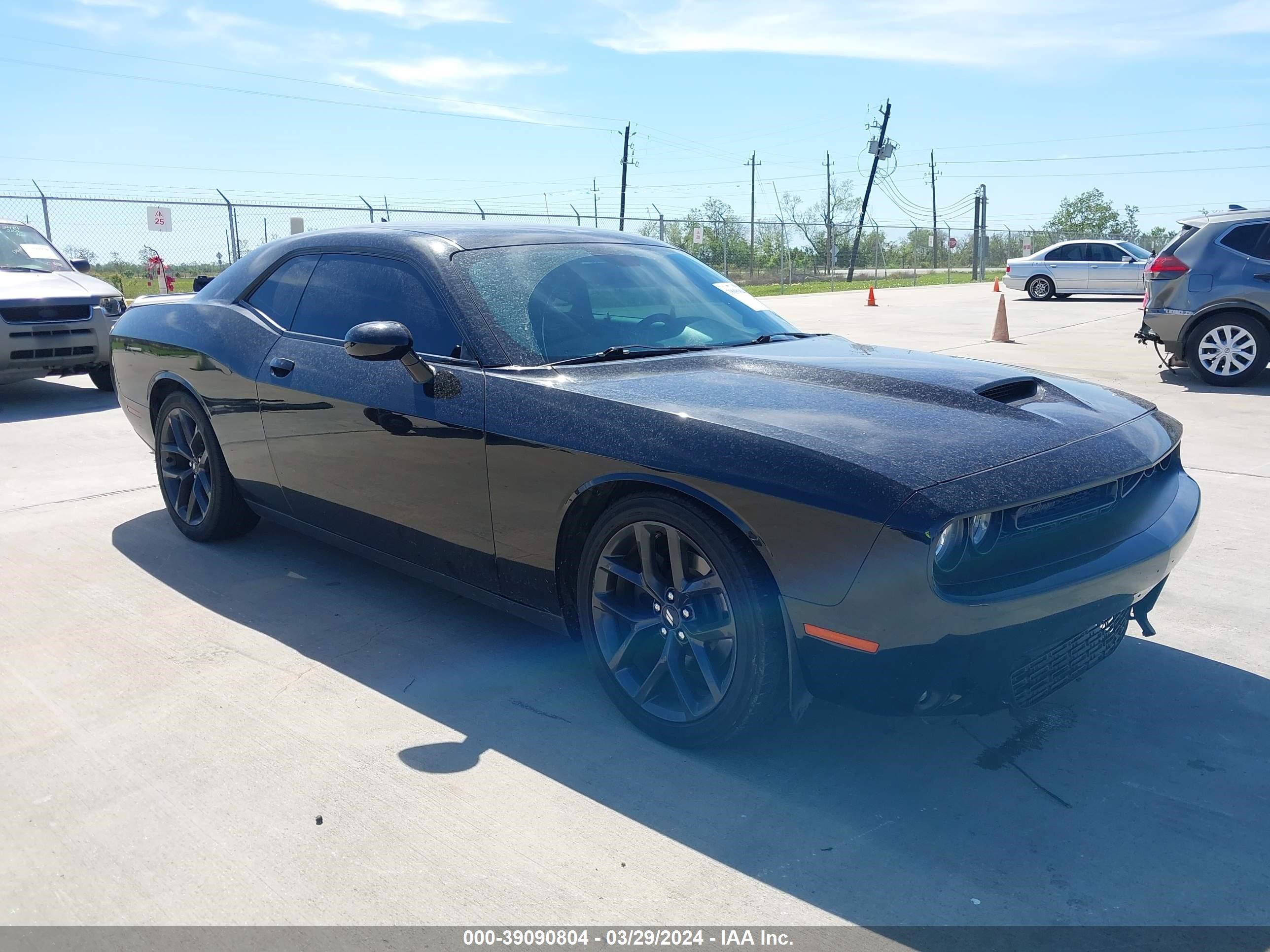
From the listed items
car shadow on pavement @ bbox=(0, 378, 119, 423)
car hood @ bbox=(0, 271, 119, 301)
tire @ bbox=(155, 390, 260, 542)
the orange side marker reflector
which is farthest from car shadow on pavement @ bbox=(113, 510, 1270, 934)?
car hood @ bbox=(0, 271, 119, 301)

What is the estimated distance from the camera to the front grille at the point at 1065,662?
2.75 m

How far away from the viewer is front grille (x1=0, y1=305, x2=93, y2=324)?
9062 mm

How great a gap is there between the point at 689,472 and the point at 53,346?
8420 millimetres

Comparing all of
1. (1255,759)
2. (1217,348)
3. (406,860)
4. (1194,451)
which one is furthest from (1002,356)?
(406,860)

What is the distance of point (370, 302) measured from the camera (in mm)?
4043

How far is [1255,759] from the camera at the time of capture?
3.04m

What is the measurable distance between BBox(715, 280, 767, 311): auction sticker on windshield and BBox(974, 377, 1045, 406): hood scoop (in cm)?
131

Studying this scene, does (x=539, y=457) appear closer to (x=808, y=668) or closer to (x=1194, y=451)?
(x=808, y=668)

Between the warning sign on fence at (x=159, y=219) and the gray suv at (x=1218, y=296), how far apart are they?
51.9 ft

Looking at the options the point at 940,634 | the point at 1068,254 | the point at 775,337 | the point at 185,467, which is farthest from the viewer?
the point at 1068,254

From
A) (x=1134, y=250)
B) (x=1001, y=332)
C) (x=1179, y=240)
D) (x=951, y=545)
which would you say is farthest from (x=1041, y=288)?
(x=951, y=545)

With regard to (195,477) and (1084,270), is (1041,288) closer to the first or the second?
(1084,270)

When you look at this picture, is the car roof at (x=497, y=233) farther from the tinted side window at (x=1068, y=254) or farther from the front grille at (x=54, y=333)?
the tinted side window at (x=1068, y=254)

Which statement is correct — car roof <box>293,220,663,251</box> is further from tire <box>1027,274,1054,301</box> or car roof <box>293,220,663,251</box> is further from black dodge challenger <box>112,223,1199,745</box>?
tire <box>1027,274,1054,301</box>
